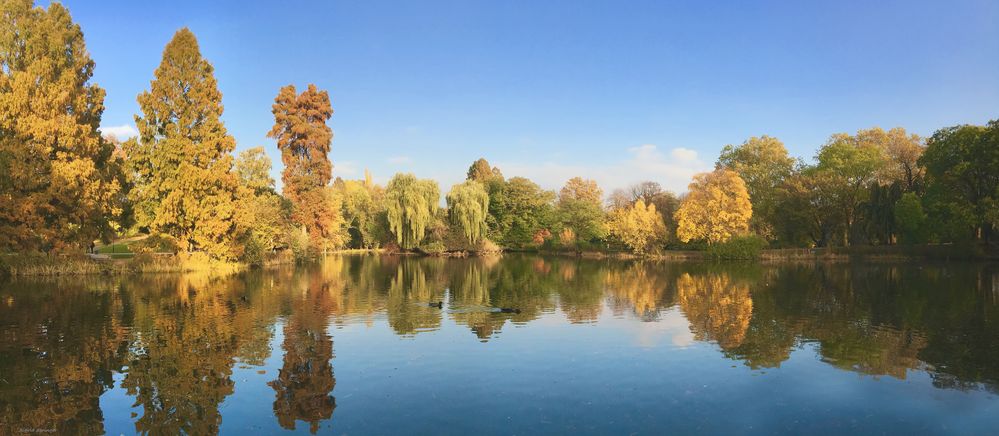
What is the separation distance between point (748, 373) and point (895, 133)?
248ft

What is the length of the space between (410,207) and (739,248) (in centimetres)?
3439

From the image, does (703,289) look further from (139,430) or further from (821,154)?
(821,154)

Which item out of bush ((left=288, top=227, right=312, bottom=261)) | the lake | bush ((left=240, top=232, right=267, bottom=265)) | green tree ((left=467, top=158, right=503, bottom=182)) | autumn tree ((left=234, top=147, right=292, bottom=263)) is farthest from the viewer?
green tree ((left=467, top=158, right=503, bottom=182))

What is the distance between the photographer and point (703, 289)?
29000 mm

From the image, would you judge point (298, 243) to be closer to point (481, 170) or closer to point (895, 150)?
point (481, 170)

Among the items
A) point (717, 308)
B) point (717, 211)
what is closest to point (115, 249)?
point (717, 308)

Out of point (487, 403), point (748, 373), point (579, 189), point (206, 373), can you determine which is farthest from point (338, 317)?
point (579, 189)

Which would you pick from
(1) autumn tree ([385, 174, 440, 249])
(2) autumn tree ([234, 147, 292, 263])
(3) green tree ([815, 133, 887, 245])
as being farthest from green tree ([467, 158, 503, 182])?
(3) green tree ([815, 133, 887, 245])

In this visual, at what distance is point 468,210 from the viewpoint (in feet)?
219

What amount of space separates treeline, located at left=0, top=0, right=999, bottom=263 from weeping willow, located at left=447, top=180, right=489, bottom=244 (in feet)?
0.88

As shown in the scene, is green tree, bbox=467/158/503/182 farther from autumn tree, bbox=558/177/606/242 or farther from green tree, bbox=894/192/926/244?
green tree, bbox=894/192/926/244

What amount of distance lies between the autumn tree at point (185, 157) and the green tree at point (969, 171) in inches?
2211

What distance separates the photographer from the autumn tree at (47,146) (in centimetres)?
2992

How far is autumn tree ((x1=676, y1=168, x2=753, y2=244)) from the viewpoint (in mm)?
54906
